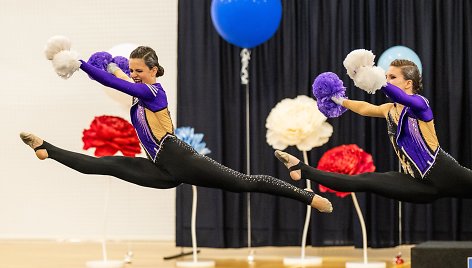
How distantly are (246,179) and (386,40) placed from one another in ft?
11.6

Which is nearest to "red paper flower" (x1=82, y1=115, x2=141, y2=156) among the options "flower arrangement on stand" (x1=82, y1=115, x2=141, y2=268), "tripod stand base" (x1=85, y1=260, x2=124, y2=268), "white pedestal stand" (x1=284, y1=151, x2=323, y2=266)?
"flower arrangement on stand" (x1=82, y1=115, x2=141, y2=268)

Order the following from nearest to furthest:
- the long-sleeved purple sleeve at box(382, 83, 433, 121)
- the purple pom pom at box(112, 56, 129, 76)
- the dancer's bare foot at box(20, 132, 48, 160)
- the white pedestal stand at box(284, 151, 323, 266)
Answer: the long-sleeved purple sleeve at box(382, 83, 433, 121) < the dancer's bare foot at box(20, 132, 48, 160) < the purple pom pom at box(112, 56, 129, 76) < the white pedestal stand at box(284, 151, 323, 266)

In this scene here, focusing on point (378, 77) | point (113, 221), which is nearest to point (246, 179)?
point (378, 77)

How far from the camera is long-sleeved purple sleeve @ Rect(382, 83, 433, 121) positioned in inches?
162

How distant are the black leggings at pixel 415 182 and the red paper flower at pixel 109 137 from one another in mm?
2562

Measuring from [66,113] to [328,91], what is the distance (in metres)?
4.70

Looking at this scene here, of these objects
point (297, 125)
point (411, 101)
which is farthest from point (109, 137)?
point (411, 101)

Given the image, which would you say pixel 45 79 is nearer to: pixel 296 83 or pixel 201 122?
pixel 201 122

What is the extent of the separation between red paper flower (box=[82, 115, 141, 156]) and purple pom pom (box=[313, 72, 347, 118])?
260 cm

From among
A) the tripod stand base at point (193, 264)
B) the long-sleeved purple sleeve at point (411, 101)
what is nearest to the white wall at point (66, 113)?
the tripod stand base at point (193, 264)

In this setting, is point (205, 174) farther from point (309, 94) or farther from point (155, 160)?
point (309, 94)

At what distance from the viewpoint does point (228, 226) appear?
7793mm

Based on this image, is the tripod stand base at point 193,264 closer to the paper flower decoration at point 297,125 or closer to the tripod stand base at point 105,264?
the tripod stand base at point 105,264

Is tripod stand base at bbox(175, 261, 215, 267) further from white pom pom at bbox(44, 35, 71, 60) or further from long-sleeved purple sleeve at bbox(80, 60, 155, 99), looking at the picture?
white pom pom at bbox(44, 35, 71, 60)
